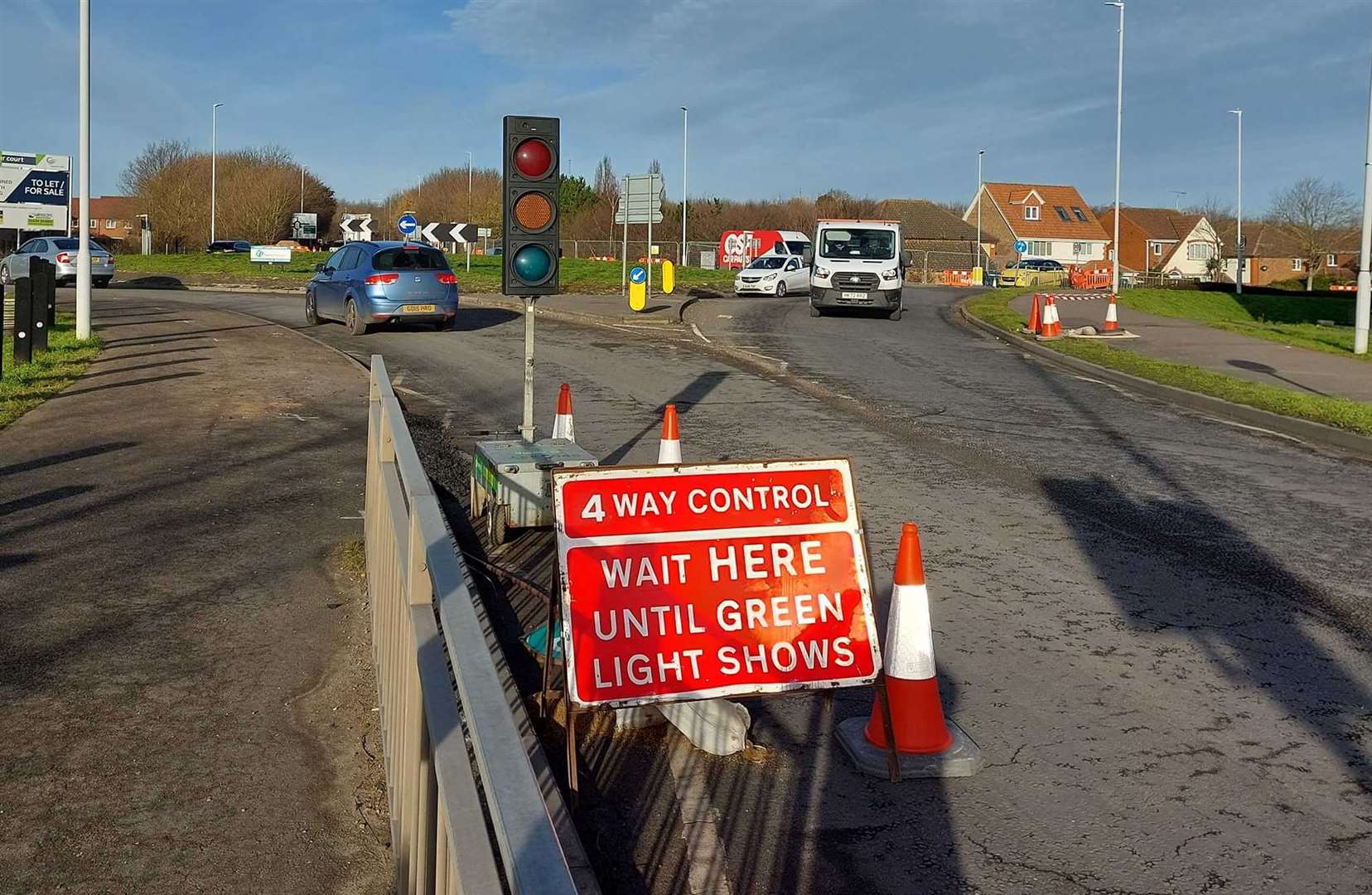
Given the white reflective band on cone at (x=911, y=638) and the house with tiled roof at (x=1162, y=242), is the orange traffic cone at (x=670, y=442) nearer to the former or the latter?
the white reflective band on cone at (x=911, y=638)

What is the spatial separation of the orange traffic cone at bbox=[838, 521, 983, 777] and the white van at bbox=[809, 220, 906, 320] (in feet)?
78.2

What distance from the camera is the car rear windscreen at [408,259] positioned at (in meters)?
22.3

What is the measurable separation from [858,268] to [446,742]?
26750mm

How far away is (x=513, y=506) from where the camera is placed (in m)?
8.12

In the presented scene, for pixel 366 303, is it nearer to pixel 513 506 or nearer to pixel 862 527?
pixel 513 506

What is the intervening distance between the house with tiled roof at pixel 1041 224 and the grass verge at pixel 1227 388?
8382 cm

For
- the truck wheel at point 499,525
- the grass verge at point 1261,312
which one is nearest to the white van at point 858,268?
the grass verge at point 1261,312

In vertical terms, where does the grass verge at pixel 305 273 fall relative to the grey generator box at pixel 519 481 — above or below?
above

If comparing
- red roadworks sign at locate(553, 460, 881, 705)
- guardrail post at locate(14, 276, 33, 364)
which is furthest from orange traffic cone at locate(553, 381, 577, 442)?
guardrail post at locate(14, 276, 33, 364)

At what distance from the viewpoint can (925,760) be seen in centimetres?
475

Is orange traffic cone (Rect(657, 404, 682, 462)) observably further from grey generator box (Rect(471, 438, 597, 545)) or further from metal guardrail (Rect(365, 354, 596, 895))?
metal guardrail (Rect(365, 354, 596, 895))

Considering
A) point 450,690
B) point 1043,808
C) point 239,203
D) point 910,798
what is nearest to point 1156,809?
point 1043,808

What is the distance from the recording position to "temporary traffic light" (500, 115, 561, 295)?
939cm

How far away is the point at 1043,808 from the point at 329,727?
2.78m
